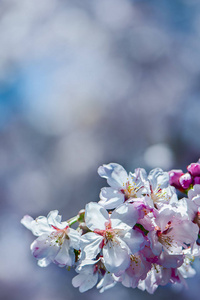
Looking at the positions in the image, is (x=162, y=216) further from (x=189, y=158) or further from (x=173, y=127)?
(x=173, y=127)

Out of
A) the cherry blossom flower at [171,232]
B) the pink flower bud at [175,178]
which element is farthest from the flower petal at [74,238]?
the pink flower bud at [175,178]

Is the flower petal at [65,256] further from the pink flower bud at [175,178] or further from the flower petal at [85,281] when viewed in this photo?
the pink flower bud at [175,178]

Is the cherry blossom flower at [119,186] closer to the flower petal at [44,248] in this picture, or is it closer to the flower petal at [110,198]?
the flower petal at [110,198]

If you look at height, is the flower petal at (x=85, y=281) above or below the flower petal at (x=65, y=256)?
below

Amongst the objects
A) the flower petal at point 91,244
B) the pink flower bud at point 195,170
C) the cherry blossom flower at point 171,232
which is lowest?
the cherry blossom flower at point 171,232

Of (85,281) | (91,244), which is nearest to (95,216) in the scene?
(91,244)

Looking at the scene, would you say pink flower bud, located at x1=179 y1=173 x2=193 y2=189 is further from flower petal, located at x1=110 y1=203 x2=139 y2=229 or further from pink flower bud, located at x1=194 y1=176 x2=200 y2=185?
flower petal, located at x1=110 y1=203 x2=139 y2=229

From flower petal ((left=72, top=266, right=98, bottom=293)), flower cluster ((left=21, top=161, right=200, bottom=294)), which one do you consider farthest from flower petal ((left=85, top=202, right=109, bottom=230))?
flower petal ((left=72, top=266, right=98, bottom=293))

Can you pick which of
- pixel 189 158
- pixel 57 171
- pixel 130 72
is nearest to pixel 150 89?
pixel 130 72

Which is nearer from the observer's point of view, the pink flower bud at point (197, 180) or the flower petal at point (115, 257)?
the flower petal at point (115, 257)
